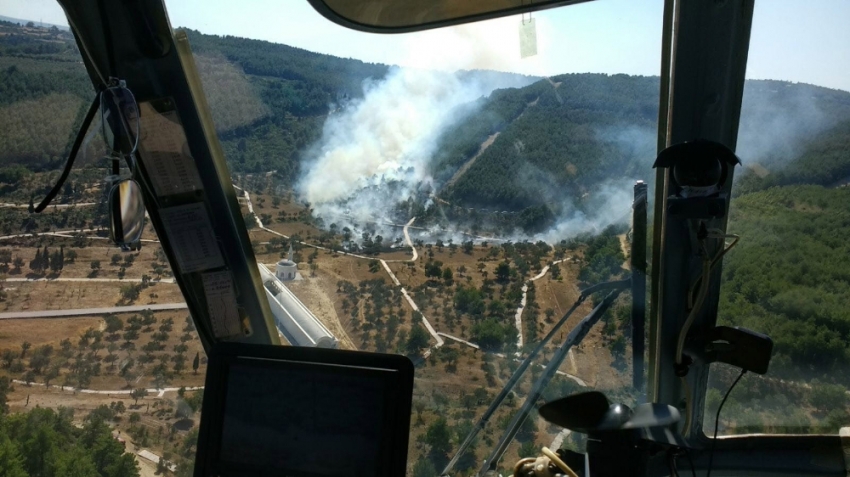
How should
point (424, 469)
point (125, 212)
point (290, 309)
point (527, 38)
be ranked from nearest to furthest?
point (125, 212) < point (527, 38) < point (424, 469) < point (290, 309)

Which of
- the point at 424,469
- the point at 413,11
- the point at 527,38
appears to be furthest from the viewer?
the point at 424,469

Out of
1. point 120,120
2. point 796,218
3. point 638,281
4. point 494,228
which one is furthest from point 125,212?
point 796,218

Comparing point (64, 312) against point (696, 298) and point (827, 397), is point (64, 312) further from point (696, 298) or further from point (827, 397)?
point (827, 397)

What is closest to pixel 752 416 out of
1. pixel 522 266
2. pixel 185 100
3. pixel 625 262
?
pixel 625 262

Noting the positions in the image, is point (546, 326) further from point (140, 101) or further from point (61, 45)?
point (61, 45)

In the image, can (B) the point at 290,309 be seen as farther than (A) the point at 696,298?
Yes

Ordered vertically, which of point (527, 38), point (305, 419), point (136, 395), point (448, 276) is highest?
point (527, 38)

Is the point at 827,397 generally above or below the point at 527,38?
below

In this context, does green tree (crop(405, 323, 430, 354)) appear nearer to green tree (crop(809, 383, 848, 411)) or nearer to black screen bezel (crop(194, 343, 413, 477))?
black screen bezel (crop(194, 343, 413, 477))
